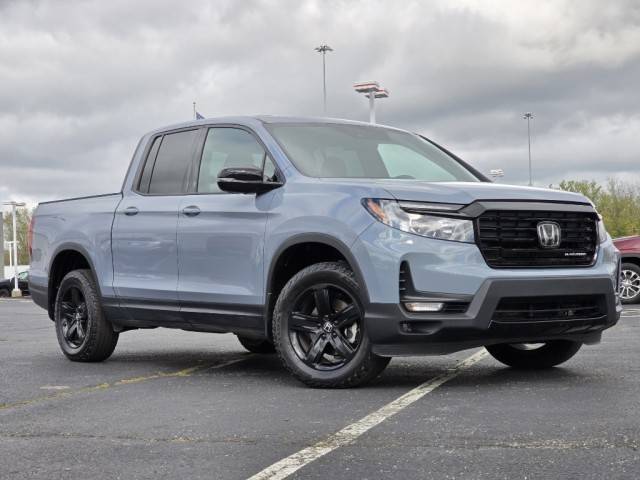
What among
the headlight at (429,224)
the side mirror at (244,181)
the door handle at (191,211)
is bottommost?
the headlight at (429,224)

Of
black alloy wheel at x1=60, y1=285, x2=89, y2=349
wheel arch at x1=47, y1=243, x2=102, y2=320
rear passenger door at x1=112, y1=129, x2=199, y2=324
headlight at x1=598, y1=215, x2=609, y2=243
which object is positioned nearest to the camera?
headlight at x1=598, y1=215, x2=609, y2=243

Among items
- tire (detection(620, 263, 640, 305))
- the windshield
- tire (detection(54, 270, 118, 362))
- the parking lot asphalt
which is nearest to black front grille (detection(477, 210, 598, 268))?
the parking lot asphalt

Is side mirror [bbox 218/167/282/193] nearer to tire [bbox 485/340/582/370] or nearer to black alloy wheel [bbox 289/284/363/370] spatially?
black alloy wheel [bbox 289/284/363/370]

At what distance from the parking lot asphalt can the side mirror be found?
1.31m

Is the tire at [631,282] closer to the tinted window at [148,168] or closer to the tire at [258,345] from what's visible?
the tire at [258,345]

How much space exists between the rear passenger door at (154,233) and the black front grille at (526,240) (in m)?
2.51

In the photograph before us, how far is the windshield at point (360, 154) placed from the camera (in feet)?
23.3

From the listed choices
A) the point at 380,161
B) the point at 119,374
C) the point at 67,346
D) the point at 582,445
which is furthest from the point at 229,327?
the point at 582,445

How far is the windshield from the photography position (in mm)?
7105

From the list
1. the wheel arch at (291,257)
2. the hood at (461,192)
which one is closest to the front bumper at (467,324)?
the wheel arch at (291,257)

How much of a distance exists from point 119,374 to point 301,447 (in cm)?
344

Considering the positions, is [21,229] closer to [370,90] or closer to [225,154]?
[370,90]

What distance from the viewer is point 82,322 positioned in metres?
8.70

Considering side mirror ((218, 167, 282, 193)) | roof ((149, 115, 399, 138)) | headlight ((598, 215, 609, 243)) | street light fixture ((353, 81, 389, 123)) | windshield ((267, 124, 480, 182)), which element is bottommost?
headlight ((598, 215, 609, 243))
